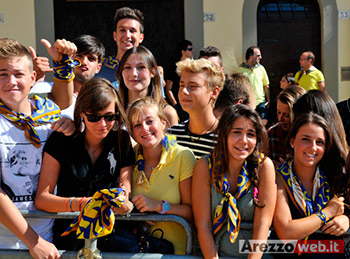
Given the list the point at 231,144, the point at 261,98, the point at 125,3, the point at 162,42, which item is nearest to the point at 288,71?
the point at 261,98

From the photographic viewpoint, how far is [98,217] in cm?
225

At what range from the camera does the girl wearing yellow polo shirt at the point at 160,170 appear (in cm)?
255

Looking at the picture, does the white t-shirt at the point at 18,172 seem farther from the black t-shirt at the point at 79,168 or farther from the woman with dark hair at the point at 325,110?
the woman with dark hair at the point at 325,110

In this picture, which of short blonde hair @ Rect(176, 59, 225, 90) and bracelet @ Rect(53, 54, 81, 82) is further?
short blonde hair @ Rect(176, 59, 225, 90)

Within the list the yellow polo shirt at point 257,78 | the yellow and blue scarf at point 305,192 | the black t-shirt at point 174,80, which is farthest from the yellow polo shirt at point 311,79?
the yellow and blue scarf at point 305,192

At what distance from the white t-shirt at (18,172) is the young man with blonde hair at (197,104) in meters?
0.97

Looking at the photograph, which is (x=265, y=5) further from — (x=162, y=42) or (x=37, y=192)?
(x=37, y=192)

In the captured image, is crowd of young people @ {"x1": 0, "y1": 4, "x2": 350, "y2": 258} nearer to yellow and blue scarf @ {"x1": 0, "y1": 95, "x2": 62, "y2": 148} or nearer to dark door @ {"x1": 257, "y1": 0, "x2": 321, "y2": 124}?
yellow and blue scarf @ {"x1": 0, "y1": 95, "x2": 62, "y2": 148}

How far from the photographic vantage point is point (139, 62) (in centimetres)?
340

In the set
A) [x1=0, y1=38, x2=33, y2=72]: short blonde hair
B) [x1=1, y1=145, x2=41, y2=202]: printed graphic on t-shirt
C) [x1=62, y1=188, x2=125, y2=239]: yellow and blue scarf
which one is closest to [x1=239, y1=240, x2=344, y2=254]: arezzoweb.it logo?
[x1=62, y1=188, x2=125, y2=239]: yellow and blue scarf

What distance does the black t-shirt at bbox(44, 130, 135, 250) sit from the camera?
258 centimetres

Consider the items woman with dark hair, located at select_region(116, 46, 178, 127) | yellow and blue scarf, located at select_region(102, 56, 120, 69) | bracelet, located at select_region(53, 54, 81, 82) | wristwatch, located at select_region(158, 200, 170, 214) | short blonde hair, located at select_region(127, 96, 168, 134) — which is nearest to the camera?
wristwatch, located at select_region(158, 200, 170, 214)

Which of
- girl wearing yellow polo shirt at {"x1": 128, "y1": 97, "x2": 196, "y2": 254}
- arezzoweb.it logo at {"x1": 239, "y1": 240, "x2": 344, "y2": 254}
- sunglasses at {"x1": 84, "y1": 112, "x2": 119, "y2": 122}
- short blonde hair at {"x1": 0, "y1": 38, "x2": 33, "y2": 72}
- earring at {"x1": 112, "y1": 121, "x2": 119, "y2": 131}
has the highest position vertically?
short blonde hair at {"x1": 0, "y1": 38, "x2": 33, "y2": 72}

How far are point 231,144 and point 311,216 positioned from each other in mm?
599
